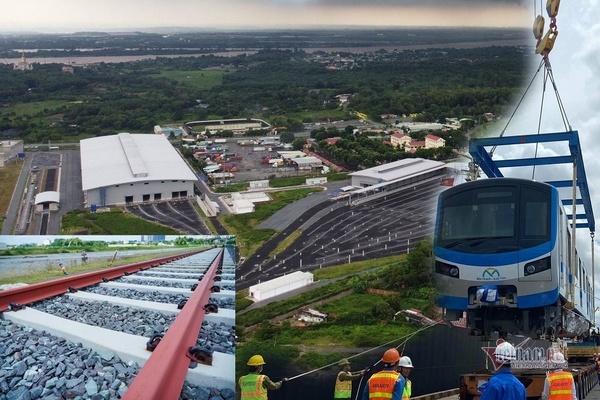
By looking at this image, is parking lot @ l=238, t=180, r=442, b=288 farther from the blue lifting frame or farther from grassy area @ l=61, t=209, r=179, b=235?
grassy area @ l=61, t=209, r=179, b=235

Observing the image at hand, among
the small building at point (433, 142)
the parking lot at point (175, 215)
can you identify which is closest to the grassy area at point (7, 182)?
the parking lot at point (175, 215)

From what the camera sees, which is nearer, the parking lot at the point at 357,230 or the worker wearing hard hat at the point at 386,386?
the worker wearing hard hat at the point at 386,386

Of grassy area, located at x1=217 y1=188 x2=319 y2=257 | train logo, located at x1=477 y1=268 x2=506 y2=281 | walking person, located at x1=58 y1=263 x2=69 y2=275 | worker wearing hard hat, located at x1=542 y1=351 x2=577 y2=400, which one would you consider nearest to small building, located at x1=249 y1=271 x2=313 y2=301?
grassy area, located at x1=217 y1=188 x2=319 y2=257

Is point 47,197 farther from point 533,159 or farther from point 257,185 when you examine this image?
point 533,159

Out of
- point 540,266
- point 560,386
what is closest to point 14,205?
point 540,266

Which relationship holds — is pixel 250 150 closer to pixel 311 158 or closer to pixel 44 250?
pixel 311 158

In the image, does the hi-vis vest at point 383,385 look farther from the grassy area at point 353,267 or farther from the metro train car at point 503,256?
the grassy area at point 353,267

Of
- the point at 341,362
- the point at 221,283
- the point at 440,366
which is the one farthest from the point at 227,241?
the point at 440,366
